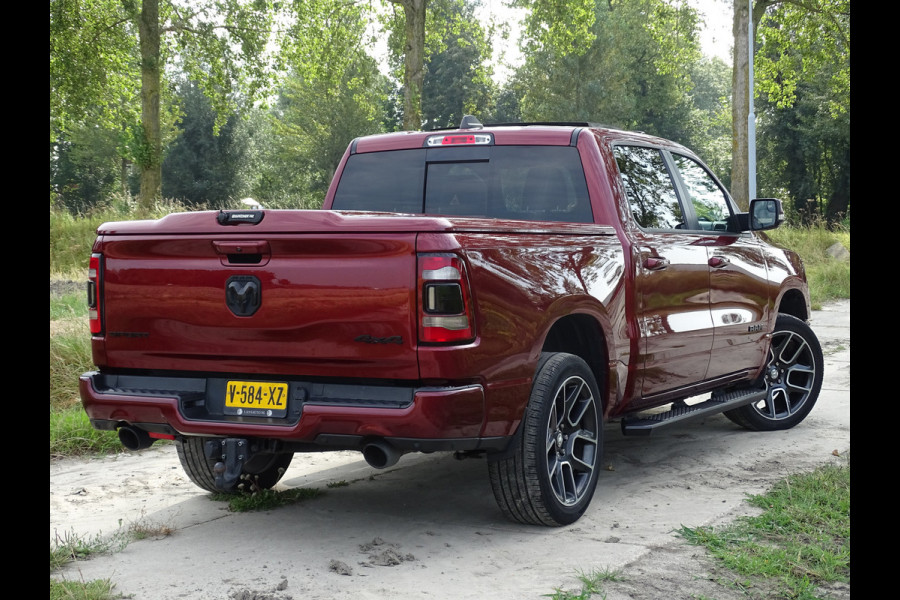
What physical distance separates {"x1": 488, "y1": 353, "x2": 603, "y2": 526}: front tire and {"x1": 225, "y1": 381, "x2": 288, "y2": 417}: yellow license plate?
100 centimetres

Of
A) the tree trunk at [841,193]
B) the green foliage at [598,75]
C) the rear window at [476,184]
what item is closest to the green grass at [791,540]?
the rear window at [476,184]

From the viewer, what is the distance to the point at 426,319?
13.2 feet

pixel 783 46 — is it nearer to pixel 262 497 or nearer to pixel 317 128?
pixel 262 497

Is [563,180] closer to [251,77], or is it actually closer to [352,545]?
[352,545]

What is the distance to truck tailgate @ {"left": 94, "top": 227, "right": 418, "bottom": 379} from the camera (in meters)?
4.06

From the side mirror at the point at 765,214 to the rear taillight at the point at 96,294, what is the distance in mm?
4136

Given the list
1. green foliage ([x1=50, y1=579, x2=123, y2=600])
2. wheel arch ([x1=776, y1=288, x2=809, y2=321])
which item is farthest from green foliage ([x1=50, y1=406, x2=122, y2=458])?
wheel arch ([x1=776, y1=288, x2=809, y2=321])

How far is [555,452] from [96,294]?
230cm

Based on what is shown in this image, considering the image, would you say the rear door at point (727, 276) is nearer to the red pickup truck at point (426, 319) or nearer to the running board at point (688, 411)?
the running board at point (688, 411)

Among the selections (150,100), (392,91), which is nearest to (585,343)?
(150,100)

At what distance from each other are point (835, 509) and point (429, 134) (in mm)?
3062

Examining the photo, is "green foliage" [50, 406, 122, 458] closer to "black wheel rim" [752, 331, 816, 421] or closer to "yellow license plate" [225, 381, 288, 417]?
"yellow license plate" [225, 381, 288, 417]

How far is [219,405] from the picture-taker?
4.46m
